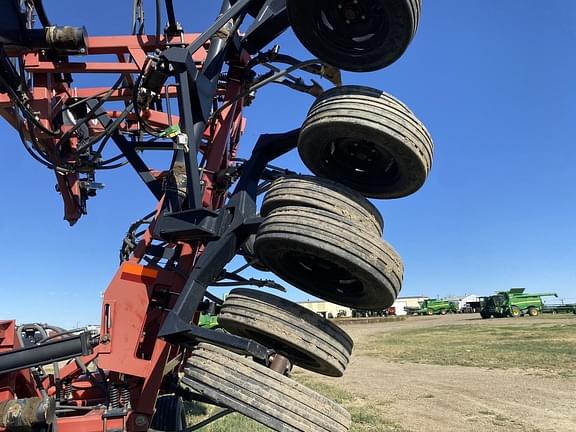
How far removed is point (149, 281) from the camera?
489 cm

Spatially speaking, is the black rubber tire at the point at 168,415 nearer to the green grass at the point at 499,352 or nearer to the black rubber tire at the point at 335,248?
the black rubber tire at the point at 335,248

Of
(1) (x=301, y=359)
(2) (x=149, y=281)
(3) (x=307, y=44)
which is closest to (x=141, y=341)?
(2) (x=149, y=281)

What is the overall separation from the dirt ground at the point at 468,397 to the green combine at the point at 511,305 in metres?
37.4

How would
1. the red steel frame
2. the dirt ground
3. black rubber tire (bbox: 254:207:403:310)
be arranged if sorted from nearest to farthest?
black rubber tire (bbox: 254:207:403:310), the red steel frame, the dirt ground

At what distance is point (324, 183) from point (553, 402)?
9.03m

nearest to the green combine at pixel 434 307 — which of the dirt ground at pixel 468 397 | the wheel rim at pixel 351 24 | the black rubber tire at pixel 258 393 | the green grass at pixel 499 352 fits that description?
the green grass at pixel 499 352

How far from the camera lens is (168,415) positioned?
6.86 metres

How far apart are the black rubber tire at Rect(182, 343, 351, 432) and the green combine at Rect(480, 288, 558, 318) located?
52004 millimetres

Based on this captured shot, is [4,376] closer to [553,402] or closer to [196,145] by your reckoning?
[196,145]

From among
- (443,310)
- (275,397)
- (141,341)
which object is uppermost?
(443,310)

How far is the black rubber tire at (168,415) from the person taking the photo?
6.79 meters

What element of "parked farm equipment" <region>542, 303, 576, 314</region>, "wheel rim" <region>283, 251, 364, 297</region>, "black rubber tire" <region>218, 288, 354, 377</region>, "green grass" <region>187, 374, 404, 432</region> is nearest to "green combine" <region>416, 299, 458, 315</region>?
"parked farm equipment" <region>542, 303, 576, 314</region>

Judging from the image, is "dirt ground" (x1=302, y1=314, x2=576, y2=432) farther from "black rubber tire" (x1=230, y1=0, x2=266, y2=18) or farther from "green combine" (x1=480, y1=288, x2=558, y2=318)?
"green combine" (x1=480, y1=288, x2=558, y2=318)

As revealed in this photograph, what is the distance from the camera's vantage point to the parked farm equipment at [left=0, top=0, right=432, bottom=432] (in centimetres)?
345
